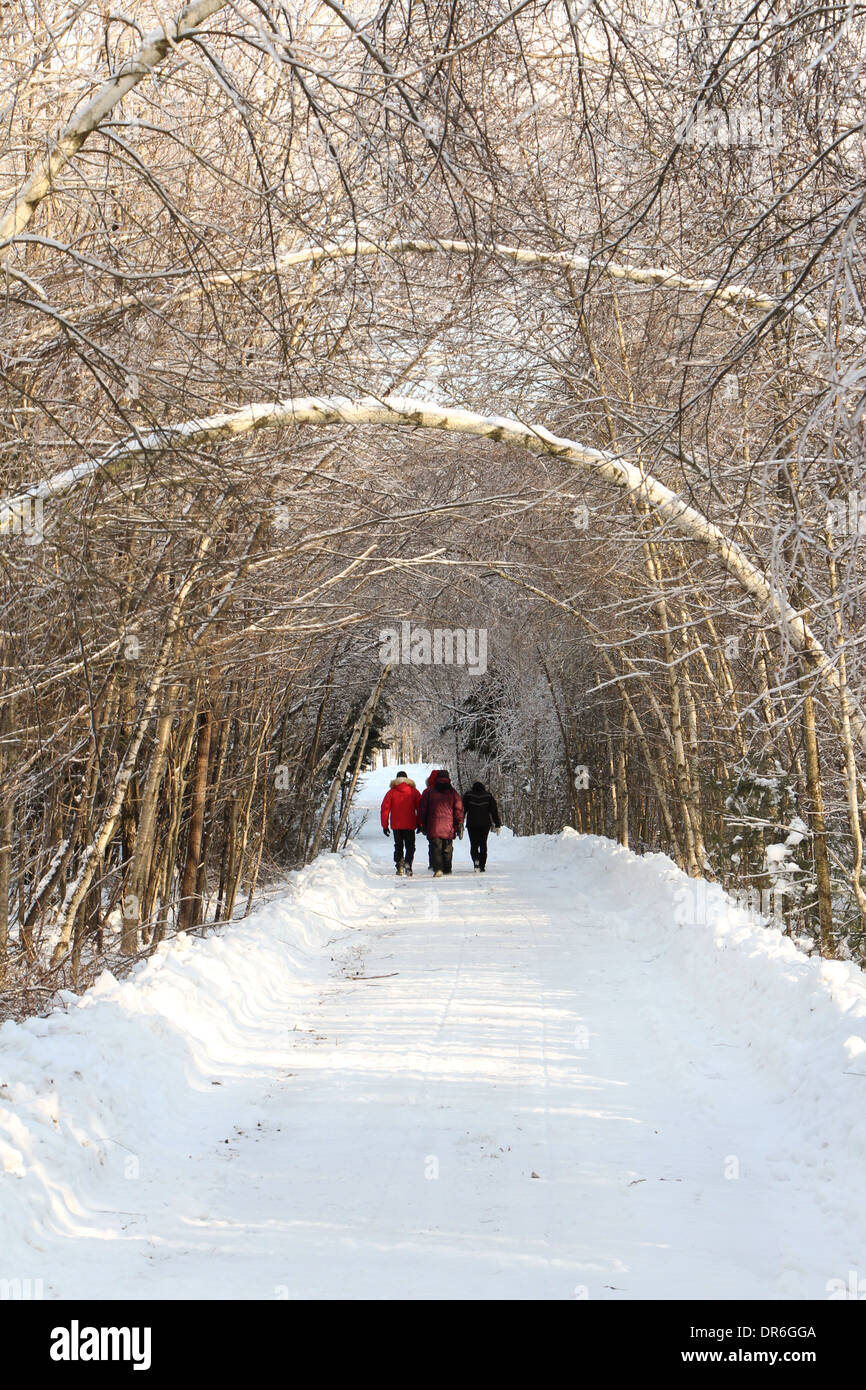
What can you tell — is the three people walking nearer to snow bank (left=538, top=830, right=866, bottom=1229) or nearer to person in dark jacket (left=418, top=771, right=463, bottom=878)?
person in dark jacket (left=418, top=771, right=463, bottom=878)

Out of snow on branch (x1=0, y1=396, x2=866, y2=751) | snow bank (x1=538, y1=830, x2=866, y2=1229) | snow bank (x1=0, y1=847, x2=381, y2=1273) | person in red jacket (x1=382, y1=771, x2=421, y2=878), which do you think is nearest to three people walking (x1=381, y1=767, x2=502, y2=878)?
person in red jacket (x1=382, y1=771, x2=421, y2=878)

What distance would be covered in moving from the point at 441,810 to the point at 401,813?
910 millimetres

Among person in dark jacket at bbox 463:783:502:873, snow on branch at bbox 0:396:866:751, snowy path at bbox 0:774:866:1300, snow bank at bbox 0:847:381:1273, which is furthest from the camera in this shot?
person in dark jacket at bbox 463:783:502:873

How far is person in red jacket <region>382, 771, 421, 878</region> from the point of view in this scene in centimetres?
2111

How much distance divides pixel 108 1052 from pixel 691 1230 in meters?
3.04

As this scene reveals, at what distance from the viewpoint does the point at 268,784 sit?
49.8 ft

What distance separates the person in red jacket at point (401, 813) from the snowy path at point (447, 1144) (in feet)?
39.1

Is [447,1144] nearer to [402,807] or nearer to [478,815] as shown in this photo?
[402,807]

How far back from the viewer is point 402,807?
69.4ft

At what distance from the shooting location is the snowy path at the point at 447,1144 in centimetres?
396

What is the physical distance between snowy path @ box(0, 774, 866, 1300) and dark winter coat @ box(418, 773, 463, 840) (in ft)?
37.2

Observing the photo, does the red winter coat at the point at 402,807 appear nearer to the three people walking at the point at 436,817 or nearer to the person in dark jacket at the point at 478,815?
the three people walking at the point at 436,817

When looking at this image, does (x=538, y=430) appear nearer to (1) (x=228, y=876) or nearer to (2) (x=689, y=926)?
(2) (x=689, y=926)

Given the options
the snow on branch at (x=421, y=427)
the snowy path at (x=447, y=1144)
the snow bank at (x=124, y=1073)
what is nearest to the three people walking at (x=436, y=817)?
the snow bank at (x=124, y=1073)
